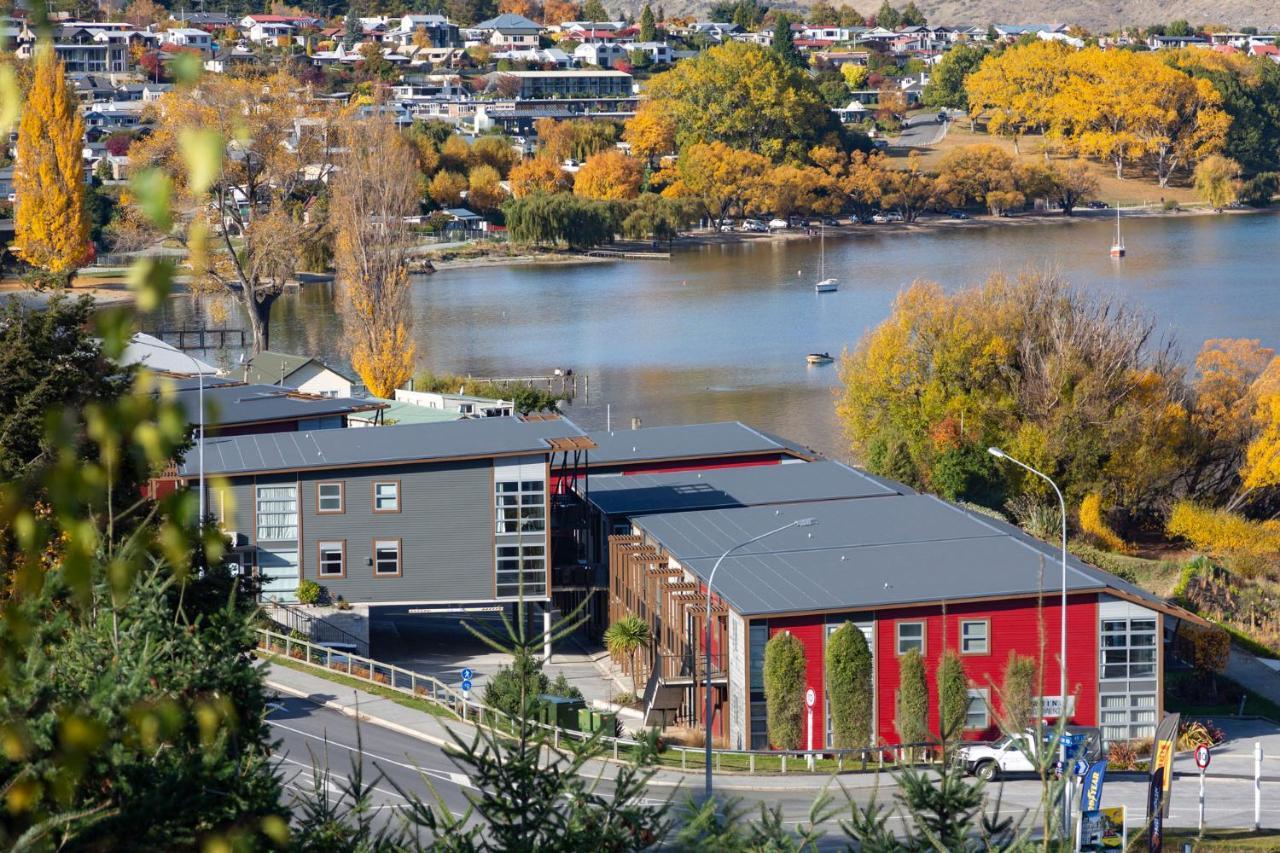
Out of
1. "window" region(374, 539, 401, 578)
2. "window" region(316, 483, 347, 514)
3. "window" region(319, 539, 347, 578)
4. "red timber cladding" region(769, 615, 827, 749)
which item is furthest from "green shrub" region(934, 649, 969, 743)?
"window" region(316, 483, 347, 514)

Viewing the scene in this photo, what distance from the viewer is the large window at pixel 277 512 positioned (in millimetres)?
24891

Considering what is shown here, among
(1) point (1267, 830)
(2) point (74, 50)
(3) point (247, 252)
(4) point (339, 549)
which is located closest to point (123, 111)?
(2) point (74, 50)

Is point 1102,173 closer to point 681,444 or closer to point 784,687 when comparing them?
point 681,444

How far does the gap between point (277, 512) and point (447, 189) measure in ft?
201

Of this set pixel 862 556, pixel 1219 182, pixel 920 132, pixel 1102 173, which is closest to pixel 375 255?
pixel 862 556

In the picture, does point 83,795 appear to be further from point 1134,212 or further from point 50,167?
point 1134,212

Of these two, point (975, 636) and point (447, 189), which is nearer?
point (975, 636)

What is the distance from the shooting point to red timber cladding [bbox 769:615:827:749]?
817 inches

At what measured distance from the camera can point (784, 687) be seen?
20641 millimetres

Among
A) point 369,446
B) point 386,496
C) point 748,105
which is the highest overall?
point 748,105

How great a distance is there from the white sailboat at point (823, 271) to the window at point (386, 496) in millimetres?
41890

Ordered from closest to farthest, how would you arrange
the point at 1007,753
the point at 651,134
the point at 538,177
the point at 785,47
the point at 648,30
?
the point at 1007,753 → the point at 538,177 → the point at 651,134 → the point at 785,47 → the point at 648,30

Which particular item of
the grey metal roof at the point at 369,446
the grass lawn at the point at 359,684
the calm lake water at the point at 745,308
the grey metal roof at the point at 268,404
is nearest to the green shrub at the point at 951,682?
the grass lawn at the point at 359,684

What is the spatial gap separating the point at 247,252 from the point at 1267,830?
113 ft
